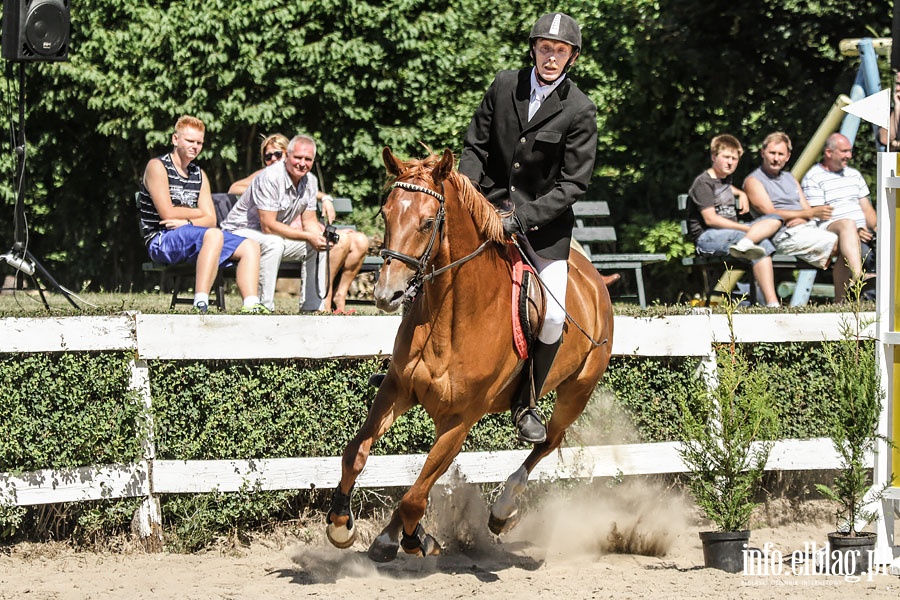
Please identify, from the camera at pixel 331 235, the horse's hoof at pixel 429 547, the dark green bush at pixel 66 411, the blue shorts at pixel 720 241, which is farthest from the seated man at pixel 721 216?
the dark green bush at pixel 66 411

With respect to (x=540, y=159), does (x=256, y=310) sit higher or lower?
lower

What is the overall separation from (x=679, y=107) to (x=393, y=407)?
1165cm

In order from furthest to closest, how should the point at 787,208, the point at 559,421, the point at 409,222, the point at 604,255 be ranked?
1. the point at 604,255
2. the point at 787,208
3. the point at 559,421
4. the point at 409,222

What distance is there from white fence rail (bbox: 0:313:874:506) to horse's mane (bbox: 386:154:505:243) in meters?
1.48

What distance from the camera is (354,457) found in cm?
583

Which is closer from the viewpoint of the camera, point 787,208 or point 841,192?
point 787,208

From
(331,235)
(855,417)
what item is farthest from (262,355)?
(855,417)

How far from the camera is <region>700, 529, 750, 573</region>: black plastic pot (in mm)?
6551

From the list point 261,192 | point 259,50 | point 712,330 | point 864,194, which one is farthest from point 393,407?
point 259,50

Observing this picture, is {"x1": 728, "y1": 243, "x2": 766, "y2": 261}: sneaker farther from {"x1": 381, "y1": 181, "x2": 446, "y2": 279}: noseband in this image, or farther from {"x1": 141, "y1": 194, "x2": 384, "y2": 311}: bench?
{"x1": 381, "y1": 181, "x2": 446, "y2": 279}: noseband

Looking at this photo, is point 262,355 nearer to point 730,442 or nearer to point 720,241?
point 730,442

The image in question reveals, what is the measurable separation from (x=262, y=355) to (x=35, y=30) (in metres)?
3.89

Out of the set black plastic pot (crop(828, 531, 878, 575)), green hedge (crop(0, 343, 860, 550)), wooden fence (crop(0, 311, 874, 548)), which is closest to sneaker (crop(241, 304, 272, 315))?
wooden fence (crop(0, 311, 874, 548))

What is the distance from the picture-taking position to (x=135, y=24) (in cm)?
1553
